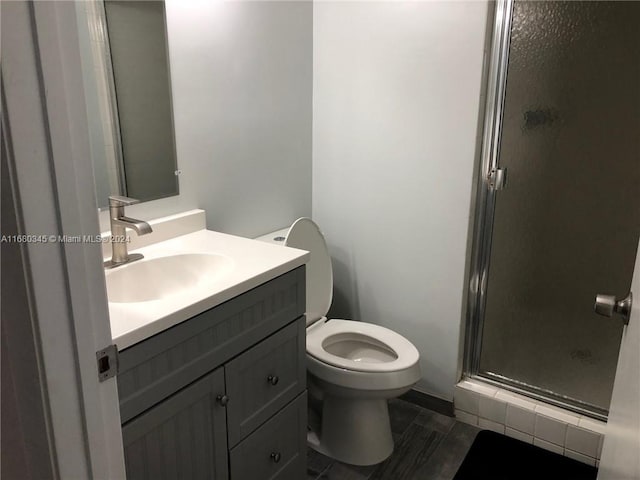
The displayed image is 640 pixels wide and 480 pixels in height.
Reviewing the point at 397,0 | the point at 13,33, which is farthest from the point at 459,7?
the point at 13,33

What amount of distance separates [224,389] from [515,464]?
4.12 ft

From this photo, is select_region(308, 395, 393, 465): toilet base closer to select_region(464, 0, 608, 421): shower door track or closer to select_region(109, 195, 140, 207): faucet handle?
select_region(464, 0, 608, 421): shower door track

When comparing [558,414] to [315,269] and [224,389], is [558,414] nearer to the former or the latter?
[315,269]

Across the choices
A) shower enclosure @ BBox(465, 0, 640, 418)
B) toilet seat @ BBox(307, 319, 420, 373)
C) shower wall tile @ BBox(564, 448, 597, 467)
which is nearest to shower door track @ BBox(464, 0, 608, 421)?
shower enclosure @ BBox(465, 0, 640, 418)

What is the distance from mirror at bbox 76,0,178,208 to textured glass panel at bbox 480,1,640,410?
123cm

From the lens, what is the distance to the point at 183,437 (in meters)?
1.28

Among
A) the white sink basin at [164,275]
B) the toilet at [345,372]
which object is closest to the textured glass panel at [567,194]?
the toilet at [345,372]

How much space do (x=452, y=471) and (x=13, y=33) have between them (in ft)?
6.38

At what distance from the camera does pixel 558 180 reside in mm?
1957

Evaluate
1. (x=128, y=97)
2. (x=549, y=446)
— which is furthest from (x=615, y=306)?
(x=128, y=97)

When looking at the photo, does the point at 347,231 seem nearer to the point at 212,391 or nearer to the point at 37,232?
the point at 212,391

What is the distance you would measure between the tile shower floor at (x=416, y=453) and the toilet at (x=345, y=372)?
0.14 ft

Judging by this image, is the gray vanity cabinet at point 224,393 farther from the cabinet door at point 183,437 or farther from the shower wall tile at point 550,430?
the shower wall tile at point 550,430

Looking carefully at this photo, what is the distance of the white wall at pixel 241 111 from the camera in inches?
68.7
